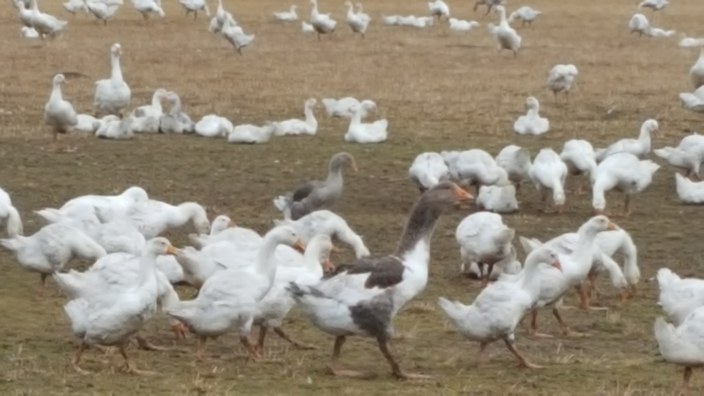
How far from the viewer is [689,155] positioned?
17078 millimetres

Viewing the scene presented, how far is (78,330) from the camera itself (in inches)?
364

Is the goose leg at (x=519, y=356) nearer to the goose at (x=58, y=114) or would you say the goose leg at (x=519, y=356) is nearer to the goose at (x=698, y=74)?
the goose at (x=58, y=114)

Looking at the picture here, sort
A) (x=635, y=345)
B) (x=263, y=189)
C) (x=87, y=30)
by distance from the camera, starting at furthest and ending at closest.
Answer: (x=87, y=30) < (x=263, y=189) < (x=635, y=345)

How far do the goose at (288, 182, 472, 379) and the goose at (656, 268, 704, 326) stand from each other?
192 cm

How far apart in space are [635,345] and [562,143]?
30.4ft

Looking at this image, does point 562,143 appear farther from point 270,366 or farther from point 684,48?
point 684,48

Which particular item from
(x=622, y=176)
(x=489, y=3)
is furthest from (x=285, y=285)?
(x=489, y=3)

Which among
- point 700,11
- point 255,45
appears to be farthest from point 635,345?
point 700,11

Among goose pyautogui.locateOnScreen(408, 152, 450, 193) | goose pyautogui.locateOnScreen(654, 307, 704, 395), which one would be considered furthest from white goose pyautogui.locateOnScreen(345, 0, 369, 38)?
goose pyautogui.locateOnScreen(654, 307, 704, 395)

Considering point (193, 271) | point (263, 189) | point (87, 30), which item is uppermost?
point (193, 271)

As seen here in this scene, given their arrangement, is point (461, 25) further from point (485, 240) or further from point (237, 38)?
point (485, 240)

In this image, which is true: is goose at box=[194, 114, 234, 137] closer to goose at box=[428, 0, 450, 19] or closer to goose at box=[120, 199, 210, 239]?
goose at box=[120, 199, 210, 239]

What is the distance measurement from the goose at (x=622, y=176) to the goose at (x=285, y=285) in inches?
199

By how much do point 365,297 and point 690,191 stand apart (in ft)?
25.0
